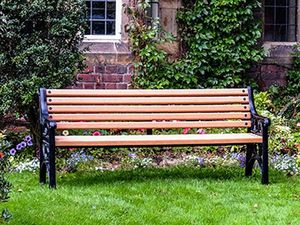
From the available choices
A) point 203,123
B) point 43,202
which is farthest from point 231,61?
point 43,202

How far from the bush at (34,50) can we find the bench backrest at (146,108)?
0.82 meters

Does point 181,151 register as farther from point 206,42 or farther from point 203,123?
point 206,42

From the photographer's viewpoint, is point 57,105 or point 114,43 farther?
point 114,43

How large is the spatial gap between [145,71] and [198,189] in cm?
468

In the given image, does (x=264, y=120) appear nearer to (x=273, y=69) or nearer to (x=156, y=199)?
(x=156, y=199)

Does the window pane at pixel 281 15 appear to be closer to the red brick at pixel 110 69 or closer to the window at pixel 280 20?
the window at pixel 280 20

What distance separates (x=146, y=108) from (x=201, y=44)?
3964mm

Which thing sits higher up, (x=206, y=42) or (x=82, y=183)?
(x=206, y=42)

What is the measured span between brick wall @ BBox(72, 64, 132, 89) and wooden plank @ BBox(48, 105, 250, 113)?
137 inches

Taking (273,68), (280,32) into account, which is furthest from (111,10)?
(280,32)

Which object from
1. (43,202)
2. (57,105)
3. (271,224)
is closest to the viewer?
(271,224)

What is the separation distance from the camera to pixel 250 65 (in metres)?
11.9

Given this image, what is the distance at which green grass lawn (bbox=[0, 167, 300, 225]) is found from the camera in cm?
575

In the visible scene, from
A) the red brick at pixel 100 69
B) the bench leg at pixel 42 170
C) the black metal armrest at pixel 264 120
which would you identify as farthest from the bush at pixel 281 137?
the bench leg at pixel 42 170
